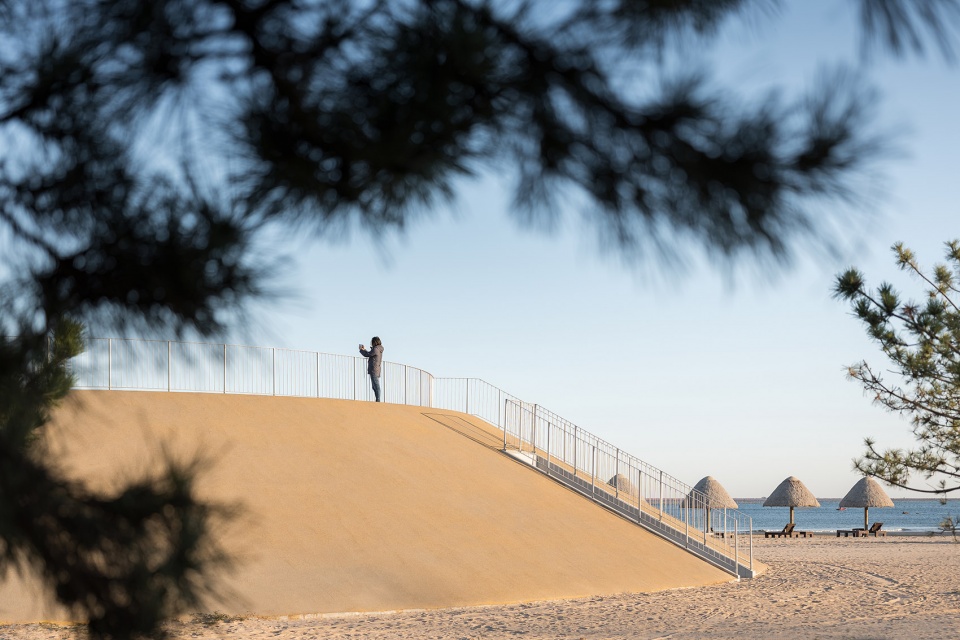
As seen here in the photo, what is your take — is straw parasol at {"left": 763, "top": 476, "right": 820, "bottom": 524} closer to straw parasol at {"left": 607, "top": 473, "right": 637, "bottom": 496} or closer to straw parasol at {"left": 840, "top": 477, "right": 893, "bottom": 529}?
straw parasol at {"left": 840, "top": 477, "right": 893, "bottom": 529}

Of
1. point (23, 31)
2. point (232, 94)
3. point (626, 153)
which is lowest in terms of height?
point (626, 153)

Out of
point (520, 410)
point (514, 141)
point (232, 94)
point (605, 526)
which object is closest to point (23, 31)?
point (232, 94)

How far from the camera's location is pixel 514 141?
3.49 metres

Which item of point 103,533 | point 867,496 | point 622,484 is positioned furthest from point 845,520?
point 103,533

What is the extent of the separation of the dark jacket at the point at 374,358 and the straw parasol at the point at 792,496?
2216 centimetres

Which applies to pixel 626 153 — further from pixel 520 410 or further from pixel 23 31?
pixel 520 410

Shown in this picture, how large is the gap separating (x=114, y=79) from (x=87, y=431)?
519 inches

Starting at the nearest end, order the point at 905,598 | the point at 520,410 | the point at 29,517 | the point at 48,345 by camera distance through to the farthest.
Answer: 1. the point at 29,517
2. the point at 48,345
3. the point at 905,598
4. the point at 520,410

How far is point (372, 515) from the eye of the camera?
15.9 meters

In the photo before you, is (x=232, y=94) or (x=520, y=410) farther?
(x=520, y=410)

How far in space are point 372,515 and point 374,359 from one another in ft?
17.7

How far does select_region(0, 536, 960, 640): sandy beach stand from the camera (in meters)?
11.6

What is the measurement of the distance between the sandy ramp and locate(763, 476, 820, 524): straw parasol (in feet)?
69.4

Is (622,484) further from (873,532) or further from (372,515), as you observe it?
(873,532)
